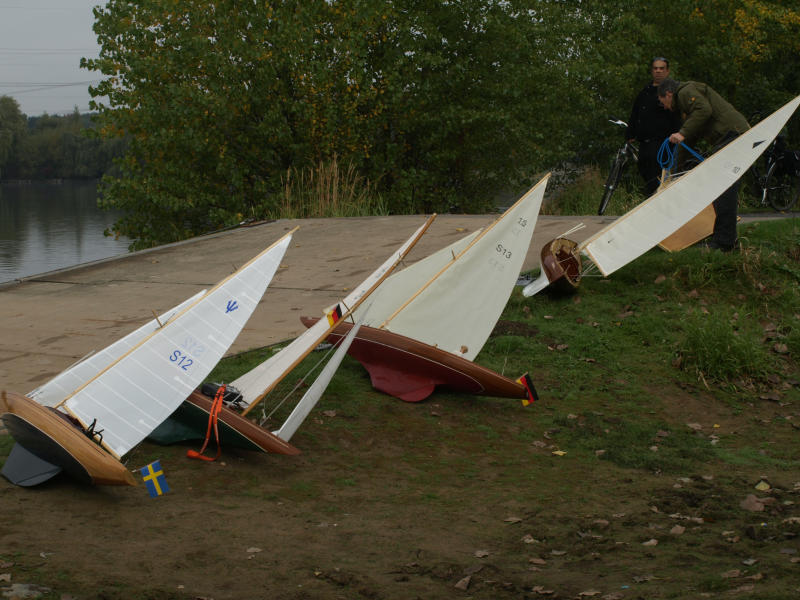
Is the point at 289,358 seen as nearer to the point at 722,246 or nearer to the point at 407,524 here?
the point at 407,524

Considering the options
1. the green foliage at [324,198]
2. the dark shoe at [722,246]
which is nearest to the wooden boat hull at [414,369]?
the dark shoe at [722,246]

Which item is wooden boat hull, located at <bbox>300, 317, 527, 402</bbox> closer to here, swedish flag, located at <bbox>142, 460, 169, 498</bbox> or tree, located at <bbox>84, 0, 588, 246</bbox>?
swedish flag, located at <bbox>142, 460, 169, 498</bbox>

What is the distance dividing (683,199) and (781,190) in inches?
306

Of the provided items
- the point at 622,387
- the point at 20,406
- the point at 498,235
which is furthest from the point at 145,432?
the point at 622,387

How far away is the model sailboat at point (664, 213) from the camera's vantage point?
29.2 ft

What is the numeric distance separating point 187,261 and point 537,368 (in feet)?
18.0

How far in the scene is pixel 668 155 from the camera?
1027 centimetres

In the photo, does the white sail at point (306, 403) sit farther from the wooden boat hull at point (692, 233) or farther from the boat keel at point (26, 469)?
the wooden boat hull at point (692, 233)

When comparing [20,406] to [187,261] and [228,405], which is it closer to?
[228,405]

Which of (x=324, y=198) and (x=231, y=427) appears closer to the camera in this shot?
(x=231, y=427)

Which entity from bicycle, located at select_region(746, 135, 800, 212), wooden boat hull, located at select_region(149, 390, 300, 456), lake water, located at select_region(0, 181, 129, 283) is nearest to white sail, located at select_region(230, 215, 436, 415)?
wooden boat hull, located at select_region(149, 390, 300, 456)

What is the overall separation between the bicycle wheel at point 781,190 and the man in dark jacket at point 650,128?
5223 mm

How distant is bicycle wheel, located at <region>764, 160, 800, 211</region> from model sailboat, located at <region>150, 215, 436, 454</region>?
11.4 m

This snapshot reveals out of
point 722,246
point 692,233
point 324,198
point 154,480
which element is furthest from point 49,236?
point 154,480
